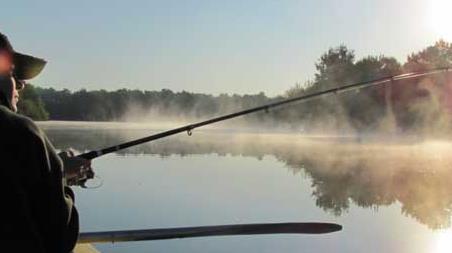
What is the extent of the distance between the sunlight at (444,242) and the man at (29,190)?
5.12 meters

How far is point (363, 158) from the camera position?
16219 mm

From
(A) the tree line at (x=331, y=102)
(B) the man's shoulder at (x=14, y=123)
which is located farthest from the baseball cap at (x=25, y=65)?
(A) the tree line at (x=331, y=102)

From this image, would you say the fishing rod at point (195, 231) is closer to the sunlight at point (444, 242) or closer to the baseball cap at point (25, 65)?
the sunlight at point (444, 242)

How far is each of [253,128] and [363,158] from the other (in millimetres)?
24693

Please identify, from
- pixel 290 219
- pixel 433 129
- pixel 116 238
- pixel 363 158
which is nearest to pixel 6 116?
pixel 116 238

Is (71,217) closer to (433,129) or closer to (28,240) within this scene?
(28,240)

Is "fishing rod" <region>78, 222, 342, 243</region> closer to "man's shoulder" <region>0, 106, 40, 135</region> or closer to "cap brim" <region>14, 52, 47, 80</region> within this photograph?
"cap brim" <region>14, 52, 47, 80</region>

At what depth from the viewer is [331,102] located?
107ft

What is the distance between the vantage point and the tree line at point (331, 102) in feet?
96.4

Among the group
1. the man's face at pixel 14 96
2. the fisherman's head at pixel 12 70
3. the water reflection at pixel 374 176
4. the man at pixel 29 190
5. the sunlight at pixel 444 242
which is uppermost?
the fisherman's head at pixel 12 70

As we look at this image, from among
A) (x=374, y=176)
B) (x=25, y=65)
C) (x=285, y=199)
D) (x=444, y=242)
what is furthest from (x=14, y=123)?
(x=374, y=176)

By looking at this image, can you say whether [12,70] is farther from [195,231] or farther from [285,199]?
[285,199]

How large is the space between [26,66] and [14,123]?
0.42 meters

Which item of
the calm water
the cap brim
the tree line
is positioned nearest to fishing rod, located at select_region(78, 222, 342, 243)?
the calm water
